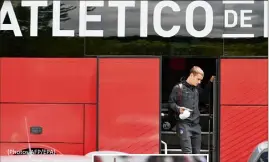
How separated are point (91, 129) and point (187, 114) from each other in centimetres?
150

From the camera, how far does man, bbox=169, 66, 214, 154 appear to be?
7.72 metres

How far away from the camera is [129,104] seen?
730 cm

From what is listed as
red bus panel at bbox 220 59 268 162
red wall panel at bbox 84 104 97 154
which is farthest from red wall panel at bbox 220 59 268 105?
red wall panel at bbox 84 104 97 154

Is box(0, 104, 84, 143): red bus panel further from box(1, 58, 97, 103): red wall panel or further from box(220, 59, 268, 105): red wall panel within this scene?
box(220, 59, 268, 105): red wall panel

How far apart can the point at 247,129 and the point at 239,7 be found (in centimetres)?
180

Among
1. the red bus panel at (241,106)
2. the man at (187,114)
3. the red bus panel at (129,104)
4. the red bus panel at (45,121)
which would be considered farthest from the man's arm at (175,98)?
the red bus panel at (45,121)

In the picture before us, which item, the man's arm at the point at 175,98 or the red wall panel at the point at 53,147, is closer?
the red wall panel at the point at 53,147

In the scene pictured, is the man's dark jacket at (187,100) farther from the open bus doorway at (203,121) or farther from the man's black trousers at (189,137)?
the open bus doorway at (203,121)

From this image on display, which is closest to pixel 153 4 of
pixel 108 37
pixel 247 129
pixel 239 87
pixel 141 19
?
pixel 141 19

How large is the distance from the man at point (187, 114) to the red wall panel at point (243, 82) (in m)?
0.59

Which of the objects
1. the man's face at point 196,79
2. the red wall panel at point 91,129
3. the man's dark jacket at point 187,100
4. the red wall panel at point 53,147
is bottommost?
the red wall panel at point 53,147

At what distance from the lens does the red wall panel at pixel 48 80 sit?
7336 millimetres

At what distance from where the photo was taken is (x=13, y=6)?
24.1 feet

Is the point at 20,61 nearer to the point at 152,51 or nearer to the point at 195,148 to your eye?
A: the point at 152,51
